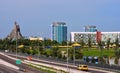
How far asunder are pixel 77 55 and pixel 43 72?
70.6m

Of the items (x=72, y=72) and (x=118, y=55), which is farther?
(x=118, y=55)

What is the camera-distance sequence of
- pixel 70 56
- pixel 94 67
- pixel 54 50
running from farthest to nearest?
pixel 54 50
pixel 70 56
pixel 94 67

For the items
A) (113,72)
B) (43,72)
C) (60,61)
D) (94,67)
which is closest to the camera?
(113,72)

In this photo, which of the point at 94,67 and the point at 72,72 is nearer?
the point at 72,72

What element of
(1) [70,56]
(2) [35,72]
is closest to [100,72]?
(2) [35,72]

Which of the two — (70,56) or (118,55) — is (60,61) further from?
(118,55)

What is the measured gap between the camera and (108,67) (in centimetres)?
9419

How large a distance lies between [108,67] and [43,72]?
1479 cm

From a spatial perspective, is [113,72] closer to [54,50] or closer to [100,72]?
[100,72]

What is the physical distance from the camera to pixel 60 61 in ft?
440

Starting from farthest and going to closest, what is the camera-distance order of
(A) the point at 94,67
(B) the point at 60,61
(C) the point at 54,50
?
(C) the point at 54,50 < (B) the point at 60,61 < (A) the point at 94,67

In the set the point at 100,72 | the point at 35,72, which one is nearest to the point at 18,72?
the point at 35,72

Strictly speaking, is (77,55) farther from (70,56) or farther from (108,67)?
(108,67)

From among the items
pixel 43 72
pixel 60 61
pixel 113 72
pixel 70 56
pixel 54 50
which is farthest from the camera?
pixel 54 50
